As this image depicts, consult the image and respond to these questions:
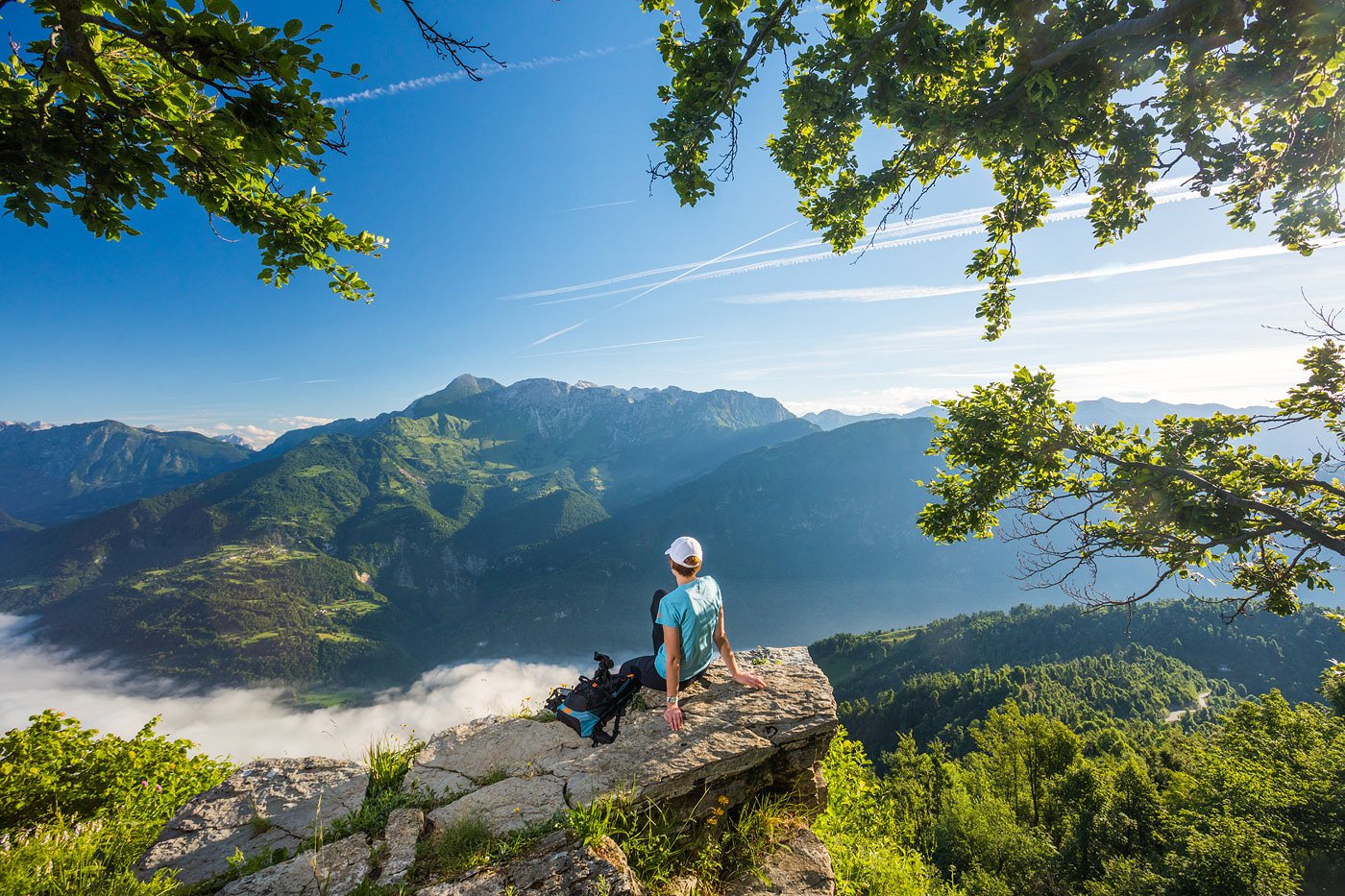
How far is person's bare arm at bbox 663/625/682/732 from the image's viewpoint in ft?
16.7

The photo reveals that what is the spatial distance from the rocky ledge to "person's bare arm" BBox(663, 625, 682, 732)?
173 millimetres

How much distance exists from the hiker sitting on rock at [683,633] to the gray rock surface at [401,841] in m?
2.41

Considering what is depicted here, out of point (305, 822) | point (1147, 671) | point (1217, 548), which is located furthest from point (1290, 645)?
point (305, 822)

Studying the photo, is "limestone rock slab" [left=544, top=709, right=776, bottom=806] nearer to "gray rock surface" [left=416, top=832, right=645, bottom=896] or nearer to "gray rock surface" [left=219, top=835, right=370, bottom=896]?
"gray rock surface" [left=416, top=832, right=645, bottom=896]

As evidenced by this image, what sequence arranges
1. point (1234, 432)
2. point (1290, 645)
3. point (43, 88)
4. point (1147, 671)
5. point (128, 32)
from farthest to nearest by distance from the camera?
point (1290, 645)
point (1147, 671)
point (1234, 432)
point (43, 88)
point (128, 32)

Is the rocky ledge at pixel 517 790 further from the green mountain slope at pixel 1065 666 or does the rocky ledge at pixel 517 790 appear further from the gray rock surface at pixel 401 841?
the green mountain slope at pixel 1065 666

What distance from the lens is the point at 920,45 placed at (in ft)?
15.7

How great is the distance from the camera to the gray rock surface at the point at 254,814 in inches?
167

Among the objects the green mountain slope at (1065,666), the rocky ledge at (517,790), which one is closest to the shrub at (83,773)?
the rocky ledge at (517,790)

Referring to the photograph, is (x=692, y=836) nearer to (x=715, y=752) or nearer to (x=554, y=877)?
(x=715, y=752)

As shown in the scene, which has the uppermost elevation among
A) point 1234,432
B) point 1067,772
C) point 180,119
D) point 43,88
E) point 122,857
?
point 43,88

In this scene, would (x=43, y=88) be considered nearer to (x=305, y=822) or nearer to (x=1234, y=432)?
(x=305, y=822)

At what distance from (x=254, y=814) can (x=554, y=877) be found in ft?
12.4

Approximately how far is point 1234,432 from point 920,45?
6.42 metres
